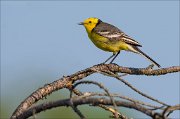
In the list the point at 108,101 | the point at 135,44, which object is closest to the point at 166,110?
the point at 108,101

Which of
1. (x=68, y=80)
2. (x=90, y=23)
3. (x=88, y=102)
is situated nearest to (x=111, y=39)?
(x=90, y=23)

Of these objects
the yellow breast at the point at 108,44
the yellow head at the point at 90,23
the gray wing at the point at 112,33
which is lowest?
the yellow breast at the point at 108,44

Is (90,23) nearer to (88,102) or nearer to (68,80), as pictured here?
(68,80)

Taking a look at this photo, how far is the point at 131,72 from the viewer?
5.36m

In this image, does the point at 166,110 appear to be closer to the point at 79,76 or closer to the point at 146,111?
the point at 146,111

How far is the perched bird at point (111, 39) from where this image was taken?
1000 centimetres

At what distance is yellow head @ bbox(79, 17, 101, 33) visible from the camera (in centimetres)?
1131

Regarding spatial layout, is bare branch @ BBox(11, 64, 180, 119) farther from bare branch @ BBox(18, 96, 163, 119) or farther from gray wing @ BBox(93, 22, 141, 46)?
gray wing @ BBox(93, 22, 141, 46)

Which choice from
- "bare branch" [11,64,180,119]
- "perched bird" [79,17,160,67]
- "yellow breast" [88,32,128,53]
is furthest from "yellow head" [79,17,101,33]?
"bare branch" [11,64,180,119]

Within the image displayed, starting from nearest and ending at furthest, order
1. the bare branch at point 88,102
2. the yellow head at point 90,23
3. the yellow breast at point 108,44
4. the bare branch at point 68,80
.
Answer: the bare branch at point 88,102
the bare branch at point 68,80
the yellow breast at point 108,44
the yellow head at point 90,23

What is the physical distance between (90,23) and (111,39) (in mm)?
1239

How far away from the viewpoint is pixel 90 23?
1168 cm

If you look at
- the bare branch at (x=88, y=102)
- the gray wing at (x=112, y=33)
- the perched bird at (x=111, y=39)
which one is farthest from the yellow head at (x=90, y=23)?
the bare branch at (x=88, y=102)

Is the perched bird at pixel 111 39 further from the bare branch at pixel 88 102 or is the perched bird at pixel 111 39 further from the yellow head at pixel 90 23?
the bare branch at pixel 88 102
